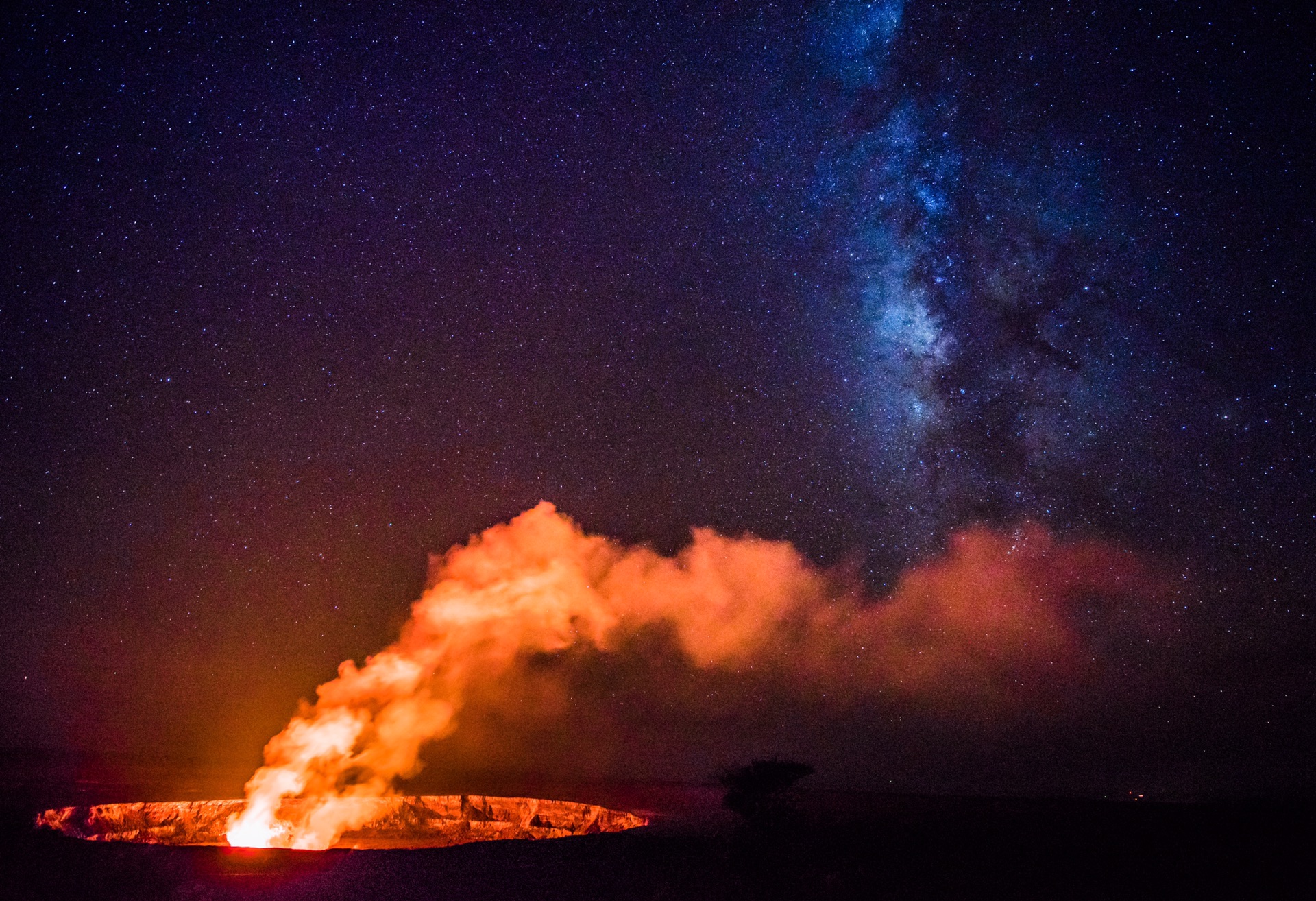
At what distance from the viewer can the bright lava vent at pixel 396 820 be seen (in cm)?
2636

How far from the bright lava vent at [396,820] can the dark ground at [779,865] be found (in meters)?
6.62

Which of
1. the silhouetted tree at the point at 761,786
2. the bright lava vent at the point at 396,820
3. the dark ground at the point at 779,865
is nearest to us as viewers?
the dark ground at the point at 779,865

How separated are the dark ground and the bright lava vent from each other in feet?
21.7

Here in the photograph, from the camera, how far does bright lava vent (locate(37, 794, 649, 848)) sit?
26359 millimetres

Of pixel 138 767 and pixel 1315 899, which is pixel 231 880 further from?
pixel 138 767

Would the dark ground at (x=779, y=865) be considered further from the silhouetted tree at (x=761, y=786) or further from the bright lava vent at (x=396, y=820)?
the bright lava vent at (x=396, y=820)

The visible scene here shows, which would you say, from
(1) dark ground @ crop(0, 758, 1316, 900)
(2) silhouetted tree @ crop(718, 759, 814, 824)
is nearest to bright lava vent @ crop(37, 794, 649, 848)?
(1) dark ground @ crop(0, 758, 1316, 900)

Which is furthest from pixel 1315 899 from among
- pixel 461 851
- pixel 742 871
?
pixel 461 851

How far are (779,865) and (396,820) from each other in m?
19.9

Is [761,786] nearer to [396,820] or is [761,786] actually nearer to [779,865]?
[779,865]

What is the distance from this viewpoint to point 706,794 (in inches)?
1446

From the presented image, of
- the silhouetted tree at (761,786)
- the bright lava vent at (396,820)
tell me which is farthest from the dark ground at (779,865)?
the bright lava vent at (396,820)

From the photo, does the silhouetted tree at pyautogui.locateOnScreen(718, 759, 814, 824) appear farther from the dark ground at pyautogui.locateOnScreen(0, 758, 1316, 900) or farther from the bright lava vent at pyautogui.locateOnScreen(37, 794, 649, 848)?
the bright lava vent at pyautogui.locateOnScreen(37, 794, 649, 848)

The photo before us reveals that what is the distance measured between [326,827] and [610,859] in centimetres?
1471
